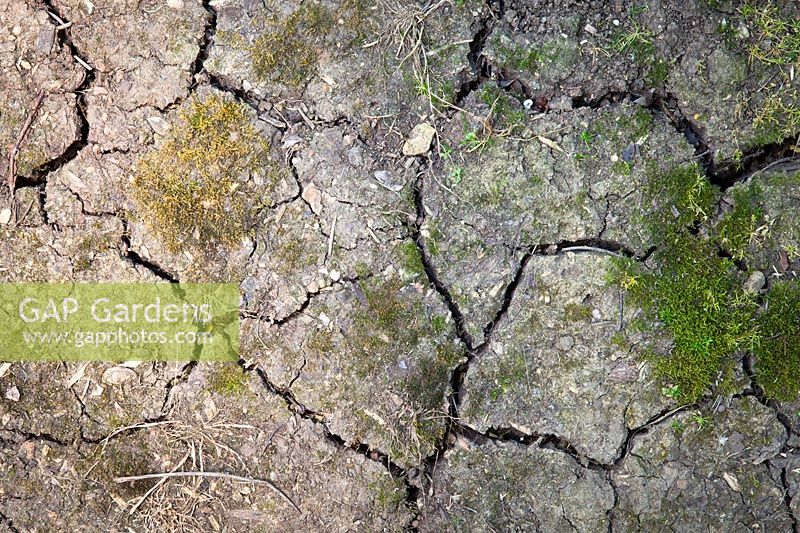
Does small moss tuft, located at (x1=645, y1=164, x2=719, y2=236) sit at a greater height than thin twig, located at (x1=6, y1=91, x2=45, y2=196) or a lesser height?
lesser

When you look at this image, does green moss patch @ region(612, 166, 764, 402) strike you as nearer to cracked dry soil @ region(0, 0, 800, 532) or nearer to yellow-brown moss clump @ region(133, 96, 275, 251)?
cracked dry soil @ region(0, 0, 800, 532)

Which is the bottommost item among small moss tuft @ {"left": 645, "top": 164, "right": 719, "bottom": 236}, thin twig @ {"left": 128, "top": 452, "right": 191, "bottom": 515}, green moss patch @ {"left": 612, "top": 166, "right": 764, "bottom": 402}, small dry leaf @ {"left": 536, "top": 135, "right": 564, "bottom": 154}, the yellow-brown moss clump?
thin twig @ {"left": 128, "top": 452, "right": 191, "bottom": 515}

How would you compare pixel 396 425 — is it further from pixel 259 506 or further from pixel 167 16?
pixel 167 16

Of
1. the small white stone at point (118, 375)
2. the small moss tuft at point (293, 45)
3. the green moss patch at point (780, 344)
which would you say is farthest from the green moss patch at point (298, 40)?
the green moss patch at point (780, 344)

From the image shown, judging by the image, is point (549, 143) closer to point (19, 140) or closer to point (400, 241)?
point (400, 241)

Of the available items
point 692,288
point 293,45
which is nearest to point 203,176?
point 293,45

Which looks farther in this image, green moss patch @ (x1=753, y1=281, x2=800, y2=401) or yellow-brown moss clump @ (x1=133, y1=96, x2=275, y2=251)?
yellow-brown moss clump @ (x1=133, y1=96, x2=275, y2=251)

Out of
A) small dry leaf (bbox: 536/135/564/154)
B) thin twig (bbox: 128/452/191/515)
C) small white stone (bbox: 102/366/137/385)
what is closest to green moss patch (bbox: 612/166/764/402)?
small dry leaf (bbox: 536/135/564/154)
